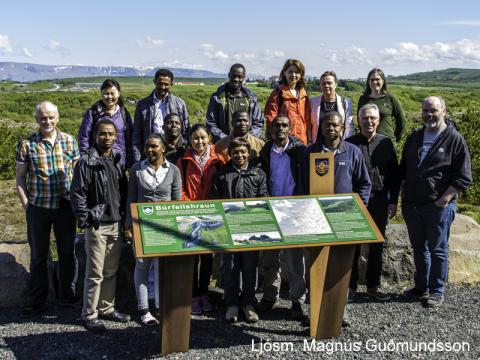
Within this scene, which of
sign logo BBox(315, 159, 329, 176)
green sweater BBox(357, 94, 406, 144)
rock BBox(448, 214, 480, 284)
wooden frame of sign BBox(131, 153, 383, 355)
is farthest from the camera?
rock BBox(448, 214, 480, 284)

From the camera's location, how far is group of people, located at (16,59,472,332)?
554 cm

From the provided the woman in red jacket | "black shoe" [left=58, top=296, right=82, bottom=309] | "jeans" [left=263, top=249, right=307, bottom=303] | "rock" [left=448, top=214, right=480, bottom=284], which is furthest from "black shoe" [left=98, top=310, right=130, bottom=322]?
"rock" [left=448, top=214, right=480, bottom=284]

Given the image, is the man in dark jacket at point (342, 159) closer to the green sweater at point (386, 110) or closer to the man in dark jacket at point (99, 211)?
the green sweater at point (386, 110)

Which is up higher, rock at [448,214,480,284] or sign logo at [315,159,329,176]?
sign logo at [315,159,329,176]

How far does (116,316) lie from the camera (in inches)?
232

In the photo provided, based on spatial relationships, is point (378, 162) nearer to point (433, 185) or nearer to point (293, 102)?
point (433, 185)

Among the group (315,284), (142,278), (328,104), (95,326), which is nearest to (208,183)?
(142,278)

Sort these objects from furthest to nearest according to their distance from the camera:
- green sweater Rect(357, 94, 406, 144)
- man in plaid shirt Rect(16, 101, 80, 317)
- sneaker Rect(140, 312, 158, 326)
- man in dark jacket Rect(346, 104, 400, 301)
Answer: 1. green sweater Rect(357, 94, 406, 144)
2. man in dark jacket Rect(346, 104, 400, 301)
3. sneaker Rect(140, 312, 158, 326)
4. man in plaid shirt Rect(16, 101, 80, 317)

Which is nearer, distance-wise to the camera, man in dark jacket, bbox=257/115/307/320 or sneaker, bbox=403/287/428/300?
man in dark jacket, bbox=257/115/307/320

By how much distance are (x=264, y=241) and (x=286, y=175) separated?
118cm

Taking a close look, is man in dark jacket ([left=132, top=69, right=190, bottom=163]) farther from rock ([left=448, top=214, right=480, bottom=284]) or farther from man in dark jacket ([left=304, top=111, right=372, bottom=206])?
rock ([left=448, top=214, right=480, bottom=284])

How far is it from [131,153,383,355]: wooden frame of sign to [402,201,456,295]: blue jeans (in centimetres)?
137

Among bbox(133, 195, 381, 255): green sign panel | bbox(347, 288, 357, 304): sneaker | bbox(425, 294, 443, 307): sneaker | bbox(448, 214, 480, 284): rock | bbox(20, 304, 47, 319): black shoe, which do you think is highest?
bbox(133, 195, 381, 255): green sign panel

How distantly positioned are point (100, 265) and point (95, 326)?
0.68m
